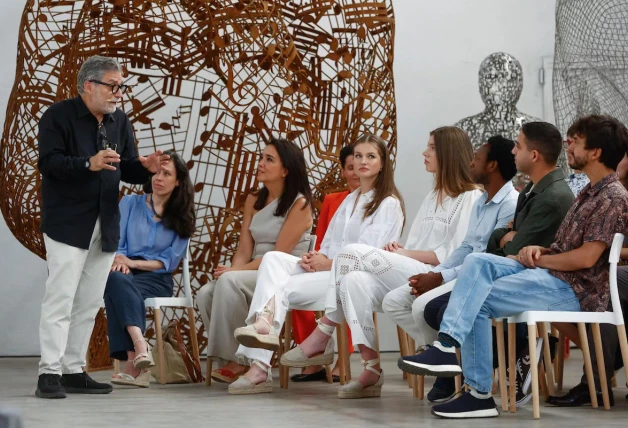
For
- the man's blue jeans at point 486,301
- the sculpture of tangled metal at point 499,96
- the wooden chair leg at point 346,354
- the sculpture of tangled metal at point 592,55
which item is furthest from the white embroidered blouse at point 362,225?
the sculpture of tangled metal at point 592,55

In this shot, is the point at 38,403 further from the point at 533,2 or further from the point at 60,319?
the point at 533,2

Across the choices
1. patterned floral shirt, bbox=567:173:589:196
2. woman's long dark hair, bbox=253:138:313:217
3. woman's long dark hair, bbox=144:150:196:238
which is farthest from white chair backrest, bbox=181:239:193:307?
patterned floral shirt, bbox=567:173:589:196

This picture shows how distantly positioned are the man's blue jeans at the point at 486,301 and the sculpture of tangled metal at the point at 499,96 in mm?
2689

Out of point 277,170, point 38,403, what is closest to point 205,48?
point 277,170

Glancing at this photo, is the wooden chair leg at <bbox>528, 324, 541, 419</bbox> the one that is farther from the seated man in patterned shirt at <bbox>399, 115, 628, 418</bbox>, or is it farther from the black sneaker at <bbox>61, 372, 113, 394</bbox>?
the black sneaker at <bbox>61, 372, 113, 394</bbox>

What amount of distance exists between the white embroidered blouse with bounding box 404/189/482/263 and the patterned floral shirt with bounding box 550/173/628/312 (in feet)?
2.09

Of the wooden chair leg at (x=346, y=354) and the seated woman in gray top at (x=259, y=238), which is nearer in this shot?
the wooden chair leg at (x=346, y=354)

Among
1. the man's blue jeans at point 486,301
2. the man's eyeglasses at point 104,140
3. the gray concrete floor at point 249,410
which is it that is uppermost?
the man's eyeglasses at point 104,140

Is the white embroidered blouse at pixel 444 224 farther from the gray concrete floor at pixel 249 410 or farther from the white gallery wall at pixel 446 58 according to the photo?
the white gallery wall at pixel 446 58

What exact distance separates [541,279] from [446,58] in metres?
3.70

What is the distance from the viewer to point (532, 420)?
288 cm

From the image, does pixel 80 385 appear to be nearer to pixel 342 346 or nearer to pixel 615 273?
pixel 342 346

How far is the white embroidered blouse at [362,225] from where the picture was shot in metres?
3.92

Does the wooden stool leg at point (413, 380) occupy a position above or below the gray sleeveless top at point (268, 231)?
below
